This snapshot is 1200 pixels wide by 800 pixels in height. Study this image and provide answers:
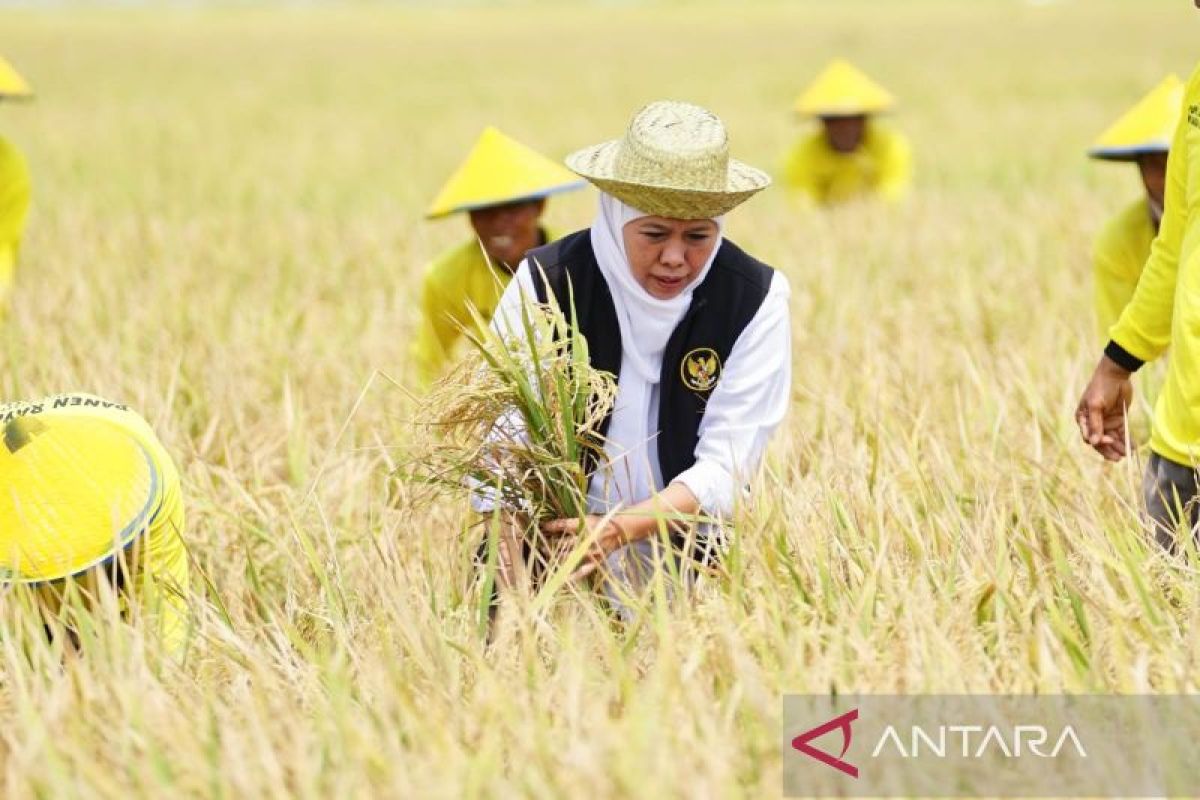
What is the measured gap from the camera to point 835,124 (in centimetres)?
705

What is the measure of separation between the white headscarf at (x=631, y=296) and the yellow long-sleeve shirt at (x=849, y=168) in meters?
5.04

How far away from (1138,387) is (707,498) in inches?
60.4

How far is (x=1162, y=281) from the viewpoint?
2.29 meters

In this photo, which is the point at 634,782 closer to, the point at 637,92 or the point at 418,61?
the point at 637,92

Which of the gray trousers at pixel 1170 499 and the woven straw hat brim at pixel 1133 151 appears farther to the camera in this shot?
the woven straw hat brim at pixel 1133 151

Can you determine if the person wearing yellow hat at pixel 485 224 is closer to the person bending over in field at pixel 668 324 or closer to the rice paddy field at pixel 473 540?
the rice paddy field at pixel 473 540

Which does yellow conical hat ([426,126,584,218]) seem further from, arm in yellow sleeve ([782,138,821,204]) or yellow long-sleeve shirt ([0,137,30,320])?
arm in yellow sleeve ([782,138,821,204])

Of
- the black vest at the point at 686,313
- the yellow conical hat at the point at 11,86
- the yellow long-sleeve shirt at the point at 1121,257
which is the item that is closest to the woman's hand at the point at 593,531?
the black vest at the point at 686,313

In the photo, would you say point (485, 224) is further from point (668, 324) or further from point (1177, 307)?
point (1177, 307)

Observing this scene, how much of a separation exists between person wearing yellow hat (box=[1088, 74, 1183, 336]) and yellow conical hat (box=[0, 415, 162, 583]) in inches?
90.9

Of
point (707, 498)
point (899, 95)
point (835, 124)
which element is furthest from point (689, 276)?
point (899, 95)

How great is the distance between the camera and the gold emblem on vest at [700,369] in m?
2.29

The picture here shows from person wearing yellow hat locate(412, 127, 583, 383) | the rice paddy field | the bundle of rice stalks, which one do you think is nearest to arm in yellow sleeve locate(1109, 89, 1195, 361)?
the rice paddy field

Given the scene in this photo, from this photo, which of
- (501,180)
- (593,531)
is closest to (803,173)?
(501,180)
